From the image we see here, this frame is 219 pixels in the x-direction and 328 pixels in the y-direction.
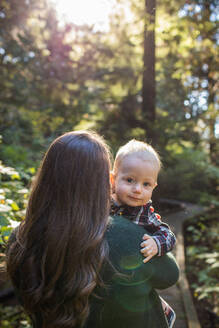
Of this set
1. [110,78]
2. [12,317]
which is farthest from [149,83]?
[12,317]

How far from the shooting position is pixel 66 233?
1.48 meters

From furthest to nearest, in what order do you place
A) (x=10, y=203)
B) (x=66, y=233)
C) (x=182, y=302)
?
(x=182, y=302), (x=10, y=203), (x=66, y=233)

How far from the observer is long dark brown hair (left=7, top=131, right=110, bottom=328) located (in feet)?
4.87

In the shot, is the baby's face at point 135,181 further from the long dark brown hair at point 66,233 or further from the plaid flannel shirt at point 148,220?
the long dark brown hair at point 66,233

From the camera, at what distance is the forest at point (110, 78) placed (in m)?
6.26

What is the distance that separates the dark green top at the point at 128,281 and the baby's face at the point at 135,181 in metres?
0.43

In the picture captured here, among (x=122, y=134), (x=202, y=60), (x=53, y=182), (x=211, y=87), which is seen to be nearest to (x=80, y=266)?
(x=53, y=182)

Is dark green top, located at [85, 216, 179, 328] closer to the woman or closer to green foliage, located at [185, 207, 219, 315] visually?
the woman

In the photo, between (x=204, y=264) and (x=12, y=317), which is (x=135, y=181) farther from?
(x=204, y=264)

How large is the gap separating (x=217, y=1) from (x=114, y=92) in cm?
416

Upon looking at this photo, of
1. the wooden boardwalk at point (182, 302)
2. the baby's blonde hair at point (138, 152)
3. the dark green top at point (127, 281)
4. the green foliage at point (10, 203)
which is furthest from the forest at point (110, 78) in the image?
the dark green top at point (127, 281)

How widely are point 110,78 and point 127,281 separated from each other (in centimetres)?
758

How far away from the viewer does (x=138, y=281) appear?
1520mm

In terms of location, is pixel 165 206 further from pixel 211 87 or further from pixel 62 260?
pixel 62 260
